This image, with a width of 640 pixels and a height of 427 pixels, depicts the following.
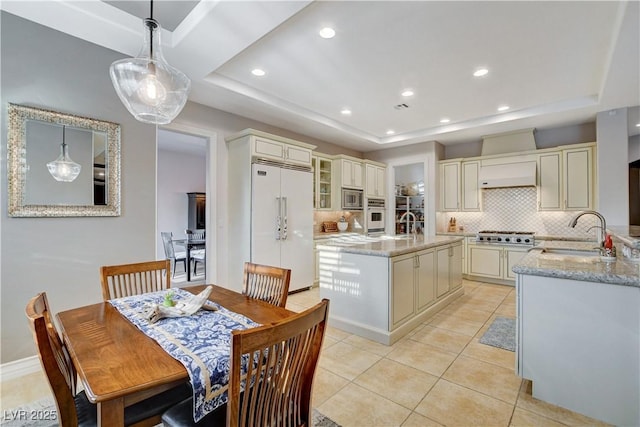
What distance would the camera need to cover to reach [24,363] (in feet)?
7.70

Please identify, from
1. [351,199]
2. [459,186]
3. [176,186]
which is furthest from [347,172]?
[176,186]

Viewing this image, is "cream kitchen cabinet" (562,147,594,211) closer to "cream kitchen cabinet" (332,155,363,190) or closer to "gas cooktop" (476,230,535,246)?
"gas cooktop" (476,230,535,246)

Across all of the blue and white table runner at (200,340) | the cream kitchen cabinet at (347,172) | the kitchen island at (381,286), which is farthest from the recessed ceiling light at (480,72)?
the blue and white table runner at (200,340)

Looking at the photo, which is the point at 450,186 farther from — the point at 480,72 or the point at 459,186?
the point at 480,72

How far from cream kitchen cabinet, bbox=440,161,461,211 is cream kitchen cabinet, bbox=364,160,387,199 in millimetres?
1258

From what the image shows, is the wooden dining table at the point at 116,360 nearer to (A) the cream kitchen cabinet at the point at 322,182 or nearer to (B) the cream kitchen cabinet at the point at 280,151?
(B) the cream kitchen cabinet at the point at 280,151

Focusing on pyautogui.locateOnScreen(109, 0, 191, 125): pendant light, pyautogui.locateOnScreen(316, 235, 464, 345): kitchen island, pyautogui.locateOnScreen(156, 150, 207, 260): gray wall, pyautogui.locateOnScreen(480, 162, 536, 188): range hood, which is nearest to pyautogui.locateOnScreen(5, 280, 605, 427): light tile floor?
pyautogui.locateOnScreen(316, 235, 464, 345): kitchen island

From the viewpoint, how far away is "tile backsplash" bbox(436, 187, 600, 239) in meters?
5.04

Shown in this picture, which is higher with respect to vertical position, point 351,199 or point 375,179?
point 375,179

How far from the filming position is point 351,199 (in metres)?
5.96

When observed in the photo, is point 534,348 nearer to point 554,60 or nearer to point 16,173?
point 554,60

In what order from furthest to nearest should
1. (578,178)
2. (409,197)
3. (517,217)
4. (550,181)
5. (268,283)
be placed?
(409,197) → (517,217) → (550,181) → (578,178) → (268,283)

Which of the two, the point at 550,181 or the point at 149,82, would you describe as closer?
the point at 149,82

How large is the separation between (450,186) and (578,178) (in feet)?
6.50
